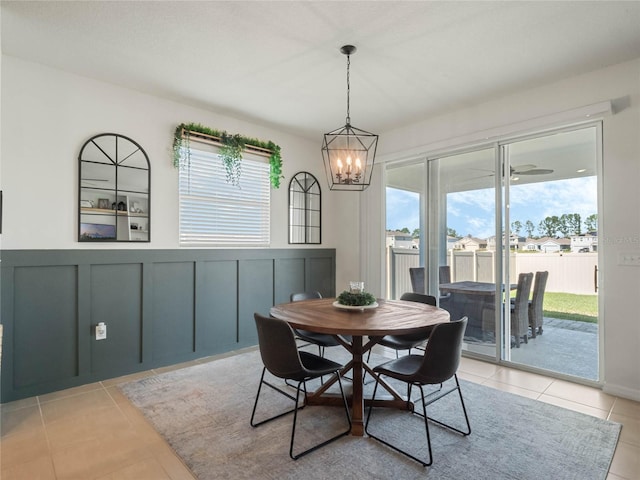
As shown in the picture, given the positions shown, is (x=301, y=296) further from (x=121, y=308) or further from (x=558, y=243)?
(x=558, y=243)

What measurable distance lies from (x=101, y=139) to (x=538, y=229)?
166 inches

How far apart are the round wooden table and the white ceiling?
1.99m

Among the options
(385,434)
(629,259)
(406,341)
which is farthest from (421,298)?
(629,259)

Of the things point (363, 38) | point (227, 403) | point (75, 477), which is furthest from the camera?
point (227, 403)

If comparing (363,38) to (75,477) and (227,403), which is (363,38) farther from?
(75,477)

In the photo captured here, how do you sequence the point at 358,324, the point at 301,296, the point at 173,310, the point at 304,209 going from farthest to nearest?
the point at 304,209 < the point at 173,310 < the point at 301,296 < the point at 358,324

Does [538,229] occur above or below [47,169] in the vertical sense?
below

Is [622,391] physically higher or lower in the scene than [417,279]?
lower

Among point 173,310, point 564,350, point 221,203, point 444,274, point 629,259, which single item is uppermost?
point 221,203

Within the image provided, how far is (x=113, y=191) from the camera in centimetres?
329

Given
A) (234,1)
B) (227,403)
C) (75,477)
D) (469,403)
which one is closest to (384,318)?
(469,403)

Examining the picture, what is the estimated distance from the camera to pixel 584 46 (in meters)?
2.68

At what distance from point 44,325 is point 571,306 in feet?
15.3

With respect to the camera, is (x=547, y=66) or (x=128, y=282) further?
(x=128, y=282)
